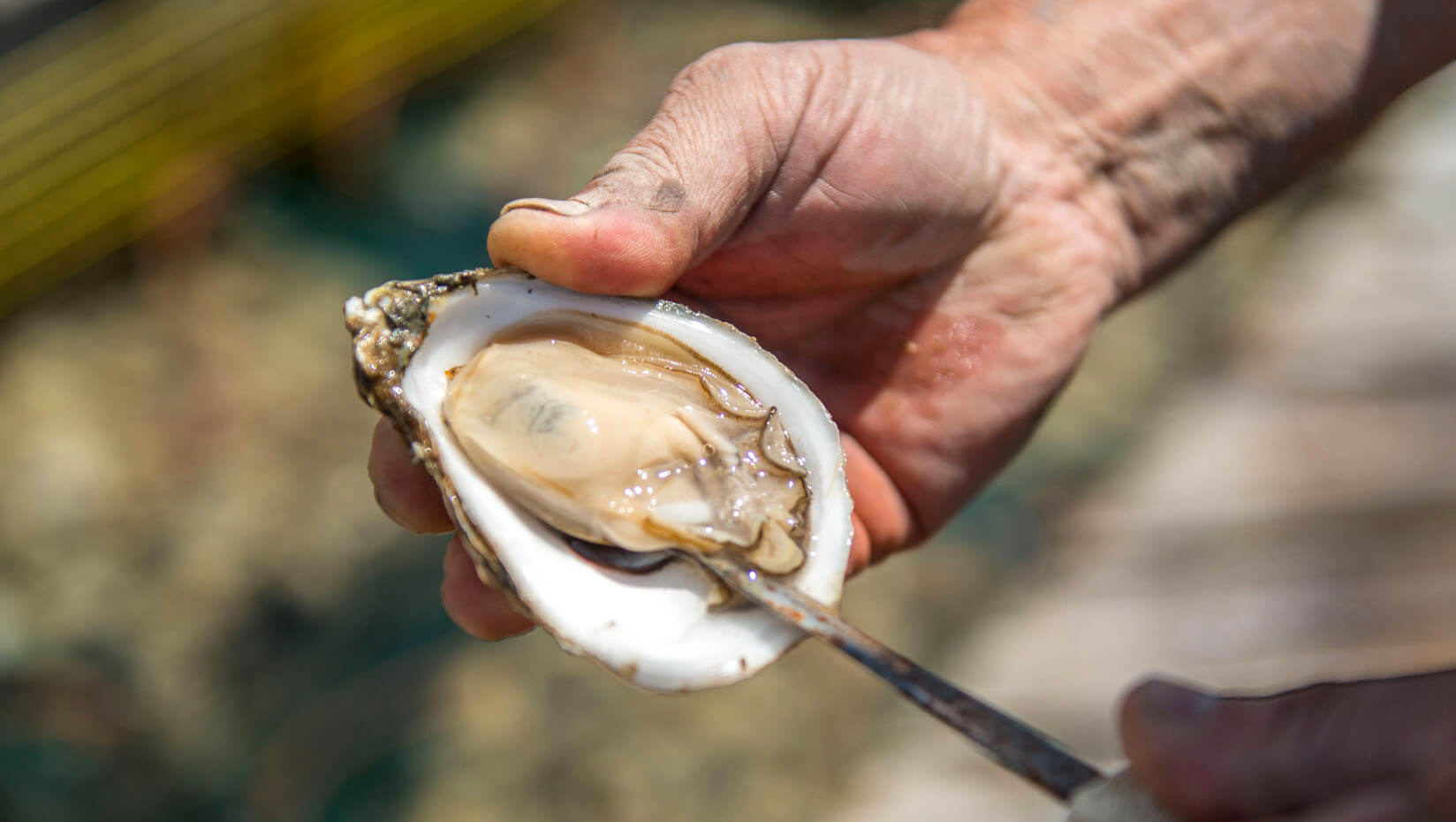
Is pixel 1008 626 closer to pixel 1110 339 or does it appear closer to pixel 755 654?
pixel 1110 339

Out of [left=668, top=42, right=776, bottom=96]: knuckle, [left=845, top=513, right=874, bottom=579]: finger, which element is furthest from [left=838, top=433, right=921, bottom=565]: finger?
[left=668, top=42, right=776, bottom=96]: knuckle

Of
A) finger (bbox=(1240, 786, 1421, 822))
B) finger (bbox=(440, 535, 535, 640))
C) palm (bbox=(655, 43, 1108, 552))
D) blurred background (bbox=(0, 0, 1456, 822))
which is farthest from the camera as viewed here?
blurred background (bbox=(0, 0, 1456, 822))

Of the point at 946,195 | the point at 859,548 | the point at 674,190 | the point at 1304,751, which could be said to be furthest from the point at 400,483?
the point at 1304,751

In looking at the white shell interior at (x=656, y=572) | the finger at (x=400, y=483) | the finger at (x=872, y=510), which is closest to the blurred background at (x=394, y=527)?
the finger at (x=872, y=510)

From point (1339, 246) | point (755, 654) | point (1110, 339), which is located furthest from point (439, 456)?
point (1339, 246)

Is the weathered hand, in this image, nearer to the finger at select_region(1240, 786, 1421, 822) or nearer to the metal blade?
the metal blade

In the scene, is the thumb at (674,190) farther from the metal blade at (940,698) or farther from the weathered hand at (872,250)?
the metal blade at (940,698)
